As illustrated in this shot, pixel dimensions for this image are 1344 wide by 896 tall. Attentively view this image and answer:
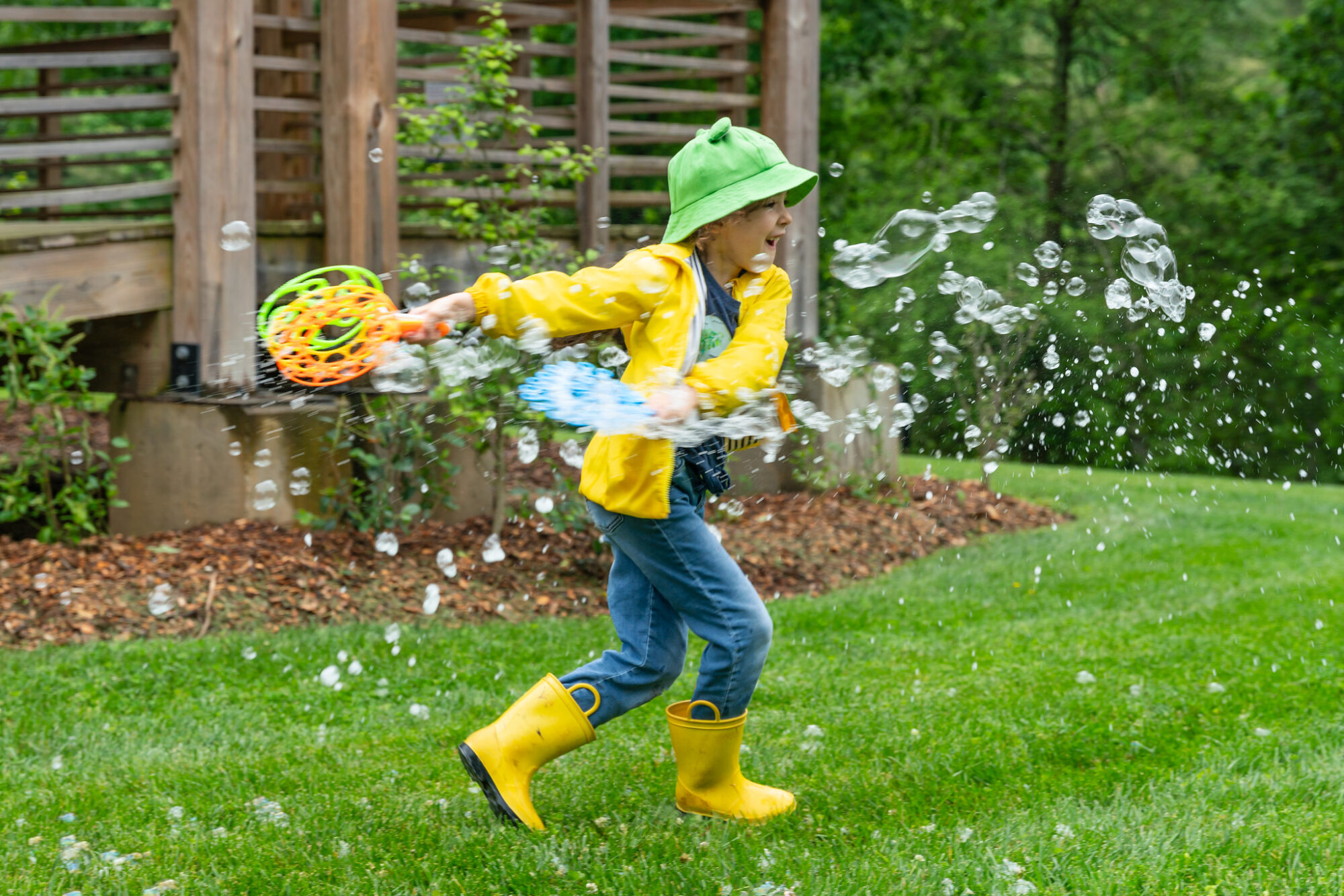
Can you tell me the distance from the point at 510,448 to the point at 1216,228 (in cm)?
1246

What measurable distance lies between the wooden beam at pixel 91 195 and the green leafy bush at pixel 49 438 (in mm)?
460

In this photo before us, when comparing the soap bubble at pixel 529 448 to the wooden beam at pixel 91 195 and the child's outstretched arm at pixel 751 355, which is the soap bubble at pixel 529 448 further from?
the wooden beam at pixel 91 195

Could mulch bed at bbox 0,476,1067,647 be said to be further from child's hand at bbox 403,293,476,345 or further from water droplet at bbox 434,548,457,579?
child's hand at bbox 403,293,476,345

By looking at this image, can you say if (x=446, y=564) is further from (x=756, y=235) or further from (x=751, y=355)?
(x=751, y=355)

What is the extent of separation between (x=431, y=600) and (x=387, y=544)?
35cm

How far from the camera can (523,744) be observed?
3006 millimetres

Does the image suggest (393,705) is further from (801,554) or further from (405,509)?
(801,554)

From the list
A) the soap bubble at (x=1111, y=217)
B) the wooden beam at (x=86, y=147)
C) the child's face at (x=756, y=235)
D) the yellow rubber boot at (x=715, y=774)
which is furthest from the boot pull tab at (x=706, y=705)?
the wooden beam at (x=86, y=147)

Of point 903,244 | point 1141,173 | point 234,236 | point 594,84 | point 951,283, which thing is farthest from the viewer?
point 1141,173

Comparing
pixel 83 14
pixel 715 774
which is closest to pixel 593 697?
pixel 715 774

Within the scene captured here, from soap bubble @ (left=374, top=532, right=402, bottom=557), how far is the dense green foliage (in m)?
6.30

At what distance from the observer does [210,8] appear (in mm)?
5727

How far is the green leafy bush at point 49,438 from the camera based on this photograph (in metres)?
5.43

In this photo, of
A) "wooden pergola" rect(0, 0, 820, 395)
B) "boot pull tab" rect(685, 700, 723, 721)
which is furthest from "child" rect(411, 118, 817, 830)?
"wooden pergola" rect(0, 0, 820, 395)
